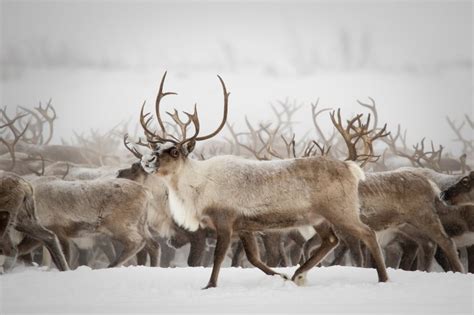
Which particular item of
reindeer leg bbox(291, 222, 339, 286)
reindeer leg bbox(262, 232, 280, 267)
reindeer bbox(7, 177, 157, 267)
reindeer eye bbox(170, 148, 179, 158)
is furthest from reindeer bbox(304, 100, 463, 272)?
reindeer eye bbox(170, 148, 179, 158)

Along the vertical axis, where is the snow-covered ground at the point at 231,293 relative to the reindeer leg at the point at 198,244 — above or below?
above

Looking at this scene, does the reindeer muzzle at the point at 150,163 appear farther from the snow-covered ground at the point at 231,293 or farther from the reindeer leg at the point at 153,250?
the reindeer leg at the point at 153,250

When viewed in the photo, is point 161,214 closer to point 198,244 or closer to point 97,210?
point 198,244

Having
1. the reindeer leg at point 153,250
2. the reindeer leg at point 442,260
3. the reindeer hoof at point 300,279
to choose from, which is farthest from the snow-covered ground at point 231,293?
the reindeer leg at point 442,260

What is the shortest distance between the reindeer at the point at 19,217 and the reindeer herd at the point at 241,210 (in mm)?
12

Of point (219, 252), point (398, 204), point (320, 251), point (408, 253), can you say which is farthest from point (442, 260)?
point (219, 252)

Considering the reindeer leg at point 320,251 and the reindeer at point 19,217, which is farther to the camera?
A: the reindeer at point 19,217

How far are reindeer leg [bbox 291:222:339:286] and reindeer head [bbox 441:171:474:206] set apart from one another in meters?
2.79

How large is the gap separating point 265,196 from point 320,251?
74 centimetres

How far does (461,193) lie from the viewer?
9422mm

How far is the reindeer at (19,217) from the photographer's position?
8.26m

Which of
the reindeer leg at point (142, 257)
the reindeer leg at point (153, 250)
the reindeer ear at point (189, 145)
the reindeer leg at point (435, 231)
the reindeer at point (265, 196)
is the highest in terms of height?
the reindeer ear at point (189, 145)

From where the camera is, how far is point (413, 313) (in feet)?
19.1

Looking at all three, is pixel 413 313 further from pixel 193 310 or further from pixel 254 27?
pixel 254 27
